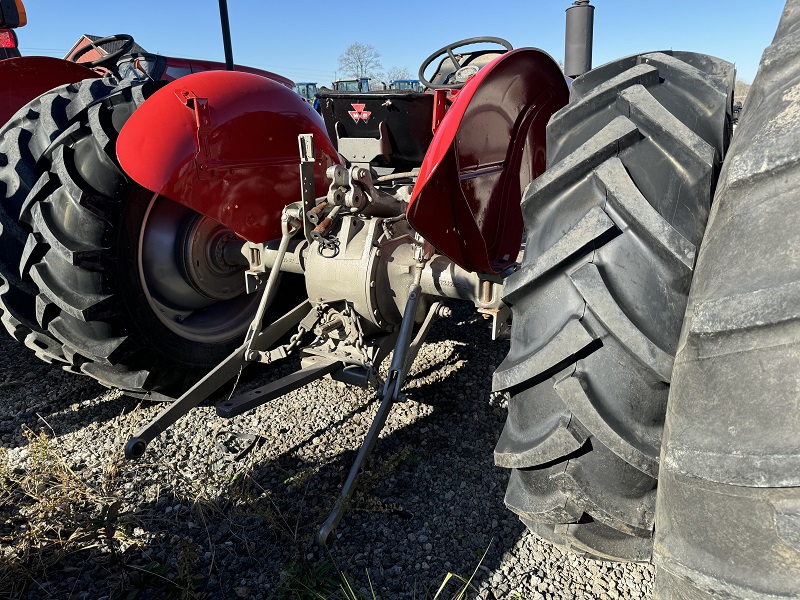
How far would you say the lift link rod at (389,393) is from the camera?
1962 mm

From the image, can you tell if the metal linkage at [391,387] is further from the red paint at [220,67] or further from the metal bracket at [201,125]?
Result: the red paint at [220,67]

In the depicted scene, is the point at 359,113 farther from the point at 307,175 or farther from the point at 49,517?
the point at 49,517

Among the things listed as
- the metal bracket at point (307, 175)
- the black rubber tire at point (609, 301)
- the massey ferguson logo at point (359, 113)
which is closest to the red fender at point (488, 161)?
the metal bracket at point (307, 175)

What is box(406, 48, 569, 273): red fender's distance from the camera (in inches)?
72.7

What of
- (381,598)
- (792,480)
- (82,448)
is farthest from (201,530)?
(792,480)

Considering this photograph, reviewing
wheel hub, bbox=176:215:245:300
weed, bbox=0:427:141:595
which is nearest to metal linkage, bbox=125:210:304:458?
weed, bbox=0:427:141:595

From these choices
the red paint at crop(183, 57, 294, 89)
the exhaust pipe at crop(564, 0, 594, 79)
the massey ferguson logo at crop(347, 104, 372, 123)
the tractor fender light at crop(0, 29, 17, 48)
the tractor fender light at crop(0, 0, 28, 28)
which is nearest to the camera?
the massey ferguson logo at crop(347, 104, 372, 123)

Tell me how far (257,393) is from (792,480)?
5.77ft

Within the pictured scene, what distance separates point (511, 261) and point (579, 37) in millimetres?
2708

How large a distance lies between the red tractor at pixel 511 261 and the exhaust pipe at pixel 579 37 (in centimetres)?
107

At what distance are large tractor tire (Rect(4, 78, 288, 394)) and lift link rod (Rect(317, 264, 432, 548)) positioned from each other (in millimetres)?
1061

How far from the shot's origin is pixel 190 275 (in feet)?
8.89

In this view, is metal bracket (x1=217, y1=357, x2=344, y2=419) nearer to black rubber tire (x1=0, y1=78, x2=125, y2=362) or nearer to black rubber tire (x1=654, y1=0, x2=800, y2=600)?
black rubber tire (x1=0, y1=78, x2=125, y2=362)

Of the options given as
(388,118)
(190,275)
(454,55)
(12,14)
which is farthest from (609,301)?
(12,14)
